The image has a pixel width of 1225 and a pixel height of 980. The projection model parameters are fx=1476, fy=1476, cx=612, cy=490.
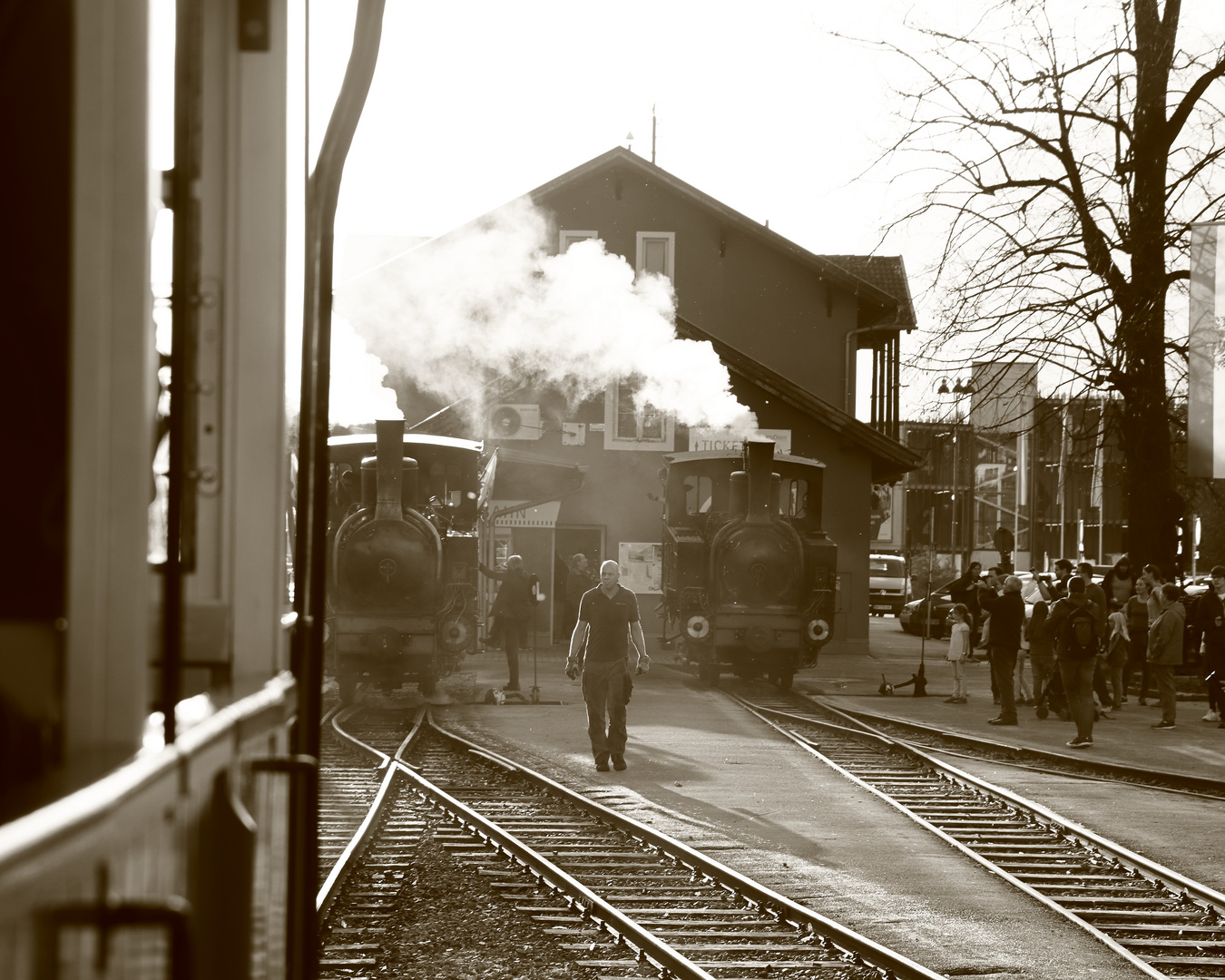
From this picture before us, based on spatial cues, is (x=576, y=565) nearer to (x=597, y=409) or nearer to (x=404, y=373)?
(x=597, y=409)

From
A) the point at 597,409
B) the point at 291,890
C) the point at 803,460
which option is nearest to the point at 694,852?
the point at 291,890

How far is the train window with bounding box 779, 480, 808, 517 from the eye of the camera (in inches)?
915

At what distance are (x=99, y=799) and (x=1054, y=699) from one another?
54.7ft

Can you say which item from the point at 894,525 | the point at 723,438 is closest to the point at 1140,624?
the point at 723,438

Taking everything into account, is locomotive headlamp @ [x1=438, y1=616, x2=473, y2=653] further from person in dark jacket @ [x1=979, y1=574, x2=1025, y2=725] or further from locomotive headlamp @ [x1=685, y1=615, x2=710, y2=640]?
person in dark jacket @ [x1=979, y1=574, x2=1025, y2=725]

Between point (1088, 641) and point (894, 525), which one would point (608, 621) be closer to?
point (1088, 641)

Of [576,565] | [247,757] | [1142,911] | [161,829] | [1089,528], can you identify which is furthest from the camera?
[1089,528]

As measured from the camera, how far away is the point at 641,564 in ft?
95.2

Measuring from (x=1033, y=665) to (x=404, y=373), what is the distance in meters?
17.5

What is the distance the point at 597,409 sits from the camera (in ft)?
96.2

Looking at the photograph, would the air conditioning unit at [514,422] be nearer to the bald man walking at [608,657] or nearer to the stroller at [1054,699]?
the stroller at [1054,699]

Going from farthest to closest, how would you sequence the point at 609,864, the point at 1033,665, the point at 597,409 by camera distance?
the point at 597,409 → the point at 1033,665 → the point at 609,864

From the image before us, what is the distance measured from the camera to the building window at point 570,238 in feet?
104

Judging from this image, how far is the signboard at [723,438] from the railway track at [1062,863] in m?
16.0
